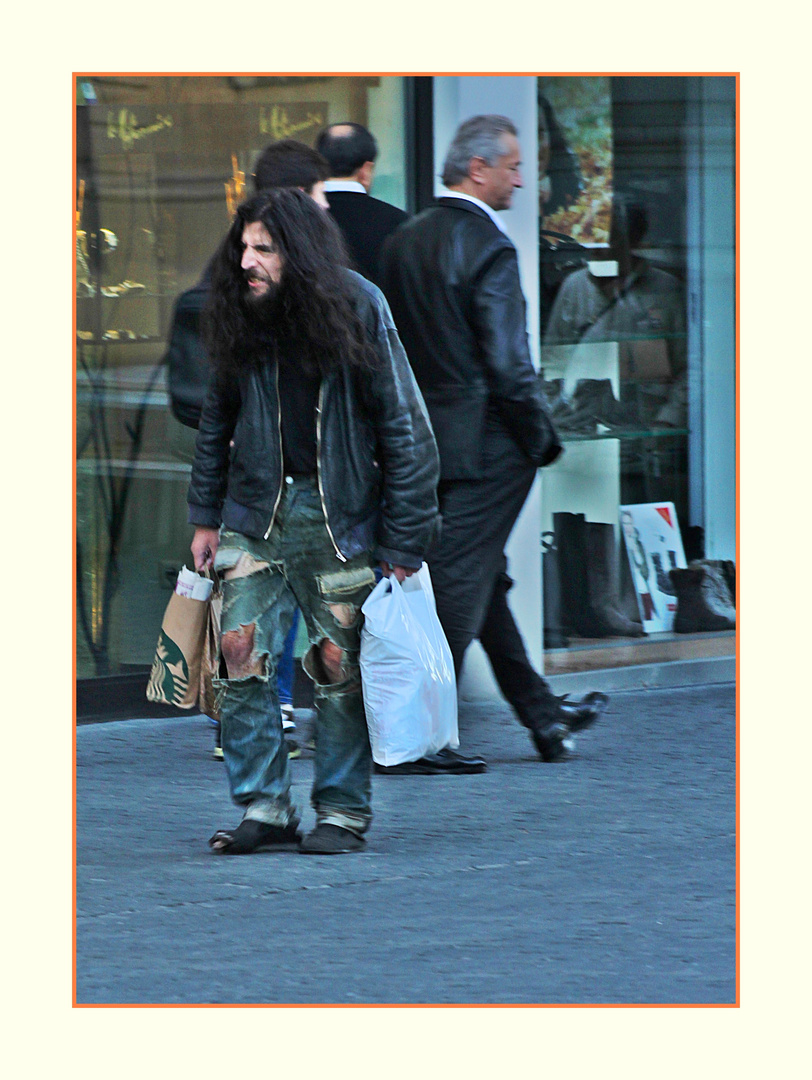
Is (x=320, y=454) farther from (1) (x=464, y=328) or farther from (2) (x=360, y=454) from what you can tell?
(1) (x=464, y=328)

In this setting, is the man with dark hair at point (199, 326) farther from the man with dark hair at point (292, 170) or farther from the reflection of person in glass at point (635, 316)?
the reflection of person in glass at point (635, 316)

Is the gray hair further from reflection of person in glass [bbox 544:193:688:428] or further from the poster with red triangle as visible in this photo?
the poster with red triangle

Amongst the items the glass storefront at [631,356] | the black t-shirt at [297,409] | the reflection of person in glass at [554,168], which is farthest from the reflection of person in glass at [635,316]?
the black t-shirt at [297,409]

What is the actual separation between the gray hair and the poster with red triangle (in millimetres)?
2467

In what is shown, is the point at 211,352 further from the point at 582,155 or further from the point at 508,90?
the point at 582,155

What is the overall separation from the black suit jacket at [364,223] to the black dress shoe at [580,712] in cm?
170

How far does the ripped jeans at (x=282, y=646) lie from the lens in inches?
181

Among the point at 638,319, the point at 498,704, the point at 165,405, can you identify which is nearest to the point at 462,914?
the point at 498,704

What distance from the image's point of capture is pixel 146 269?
22.6 feet

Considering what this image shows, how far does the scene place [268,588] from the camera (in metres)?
4.64

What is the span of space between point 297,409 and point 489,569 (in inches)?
56.9

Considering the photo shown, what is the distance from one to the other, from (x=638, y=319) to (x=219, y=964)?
4458mm

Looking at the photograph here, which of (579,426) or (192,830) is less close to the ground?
(579,426)

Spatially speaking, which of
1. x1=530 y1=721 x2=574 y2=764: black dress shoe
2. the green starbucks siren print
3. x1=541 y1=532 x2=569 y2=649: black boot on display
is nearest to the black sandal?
the green starbucks siren print
